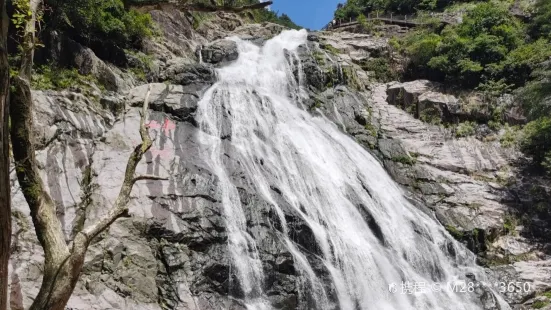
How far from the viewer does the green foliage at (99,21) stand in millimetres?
12758

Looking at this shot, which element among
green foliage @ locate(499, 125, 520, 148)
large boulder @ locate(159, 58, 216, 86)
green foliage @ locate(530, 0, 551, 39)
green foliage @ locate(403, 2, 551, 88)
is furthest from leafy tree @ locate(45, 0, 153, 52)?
green foliage @ locate(530, 0, 551, 39)

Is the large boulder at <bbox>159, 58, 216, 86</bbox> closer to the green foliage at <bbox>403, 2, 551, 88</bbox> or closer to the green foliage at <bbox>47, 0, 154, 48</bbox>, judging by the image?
the green foliage at <bbox>47, 0, 154, 48</bbox>

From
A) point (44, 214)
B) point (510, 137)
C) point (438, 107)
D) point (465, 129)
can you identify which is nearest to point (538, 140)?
point (510, 137)

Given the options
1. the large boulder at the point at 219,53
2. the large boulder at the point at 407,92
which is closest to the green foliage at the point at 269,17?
the large boulder at the point at 219,53

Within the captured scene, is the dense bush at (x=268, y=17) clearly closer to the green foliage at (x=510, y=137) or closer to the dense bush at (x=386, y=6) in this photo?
the dense bush at (x=386, y=6)

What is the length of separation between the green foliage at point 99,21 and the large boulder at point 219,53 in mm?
3888

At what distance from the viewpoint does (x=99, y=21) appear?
46.4 feet

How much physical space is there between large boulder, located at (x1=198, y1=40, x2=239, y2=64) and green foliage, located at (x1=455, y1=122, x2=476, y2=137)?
11.1 m

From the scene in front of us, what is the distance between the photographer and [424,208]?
1439 centimetres

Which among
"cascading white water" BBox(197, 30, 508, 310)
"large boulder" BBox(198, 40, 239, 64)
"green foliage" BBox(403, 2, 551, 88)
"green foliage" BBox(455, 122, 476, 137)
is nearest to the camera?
"cascading white water" BBox(197, 30, 508, 310)

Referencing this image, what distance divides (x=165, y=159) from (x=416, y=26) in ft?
79.1

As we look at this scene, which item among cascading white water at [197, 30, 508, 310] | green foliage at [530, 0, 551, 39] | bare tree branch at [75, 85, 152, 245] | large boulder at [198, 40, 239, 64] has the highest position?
green foliage at [530, 0, 551, 39]

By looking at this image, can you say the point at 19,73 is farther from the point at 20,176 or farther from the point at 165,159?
the point at 165,159

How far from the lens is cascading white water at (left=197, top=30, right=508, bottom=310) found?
33.7 ft
